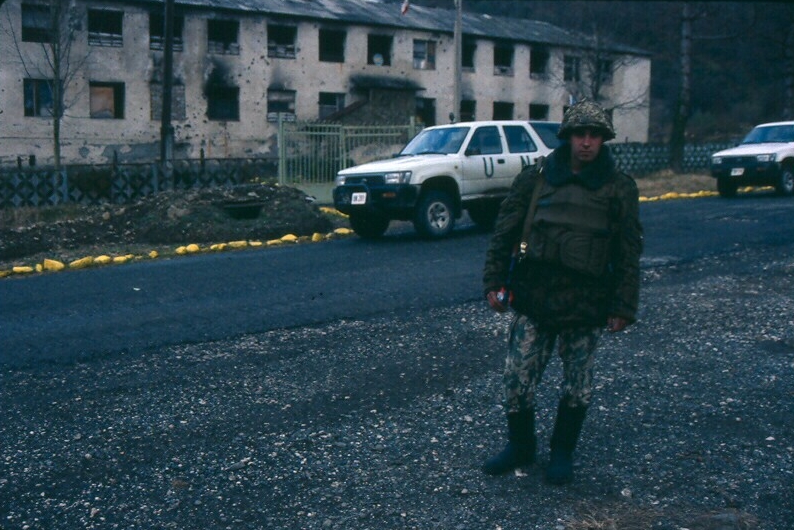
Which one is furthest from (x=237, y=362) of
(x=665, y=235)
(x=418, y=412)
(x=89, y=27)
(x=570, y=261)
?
(x=89, y=27)

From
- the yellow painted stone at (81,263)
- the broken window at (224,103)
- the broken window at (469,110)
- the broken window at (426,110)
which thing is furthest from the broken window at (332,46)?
the yellow painted stone at (81,263)

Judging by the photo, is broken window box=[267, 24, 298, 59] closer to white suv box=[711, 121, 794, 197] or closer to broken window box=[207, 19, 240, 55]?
broken window box=[207, 19, 240, 55]

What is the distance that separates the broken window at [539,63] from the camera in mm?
49281

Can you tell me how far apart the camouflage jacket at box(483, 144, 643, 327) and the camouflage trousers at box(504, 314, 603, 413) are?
77mm

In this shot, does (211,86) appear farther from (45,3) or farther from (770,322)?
(770,322)

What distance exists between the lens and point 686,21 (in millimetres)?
33625

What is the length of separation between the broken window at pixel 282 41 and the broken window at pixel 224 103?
2577 millimetres

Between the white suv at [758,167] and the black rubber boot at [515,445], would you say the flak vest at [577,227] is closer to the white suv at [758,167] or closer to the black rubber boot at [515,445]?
the black rubber boot at [515,445]

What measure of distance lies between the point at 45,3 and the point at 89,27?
2000mm

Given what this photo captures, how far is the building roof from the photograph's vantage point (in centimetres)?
3981

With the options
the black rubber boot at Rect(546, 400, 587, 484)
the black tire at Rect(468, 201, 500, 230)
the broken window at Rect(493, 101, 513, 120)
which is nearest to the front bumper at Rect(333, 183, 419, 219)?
the black tire at Rect(468, 201, 500, 230)

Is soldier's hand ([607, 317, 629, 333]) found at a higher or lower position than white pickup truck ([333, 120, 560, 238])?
lower

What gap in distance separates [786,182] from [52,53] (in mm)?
27931

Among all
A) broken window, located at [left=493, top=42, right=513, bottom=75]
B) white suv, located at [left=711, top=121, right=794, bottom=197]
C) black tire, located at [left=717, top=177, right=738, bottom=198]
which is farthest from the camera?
broken window, located at [left=493, top=42, right=513, bottom=75]
